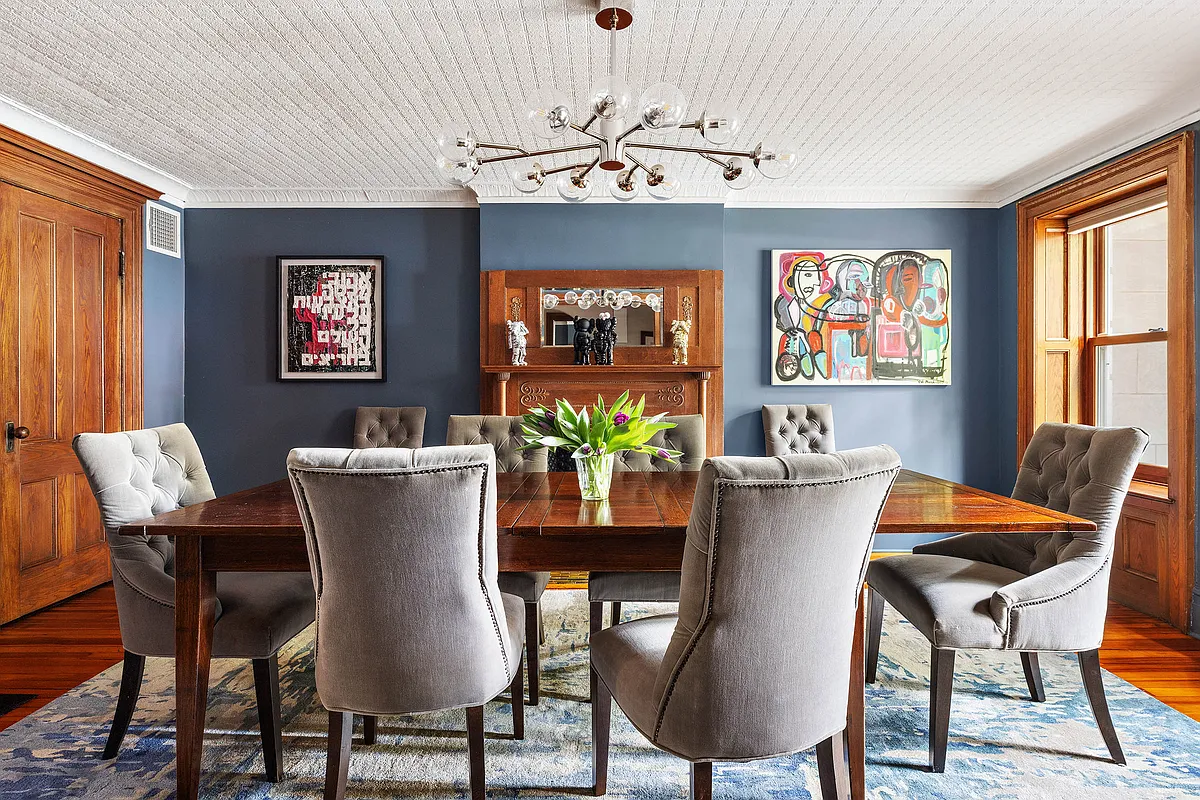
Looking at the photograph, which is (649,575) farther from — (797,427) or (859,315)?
(859,315)

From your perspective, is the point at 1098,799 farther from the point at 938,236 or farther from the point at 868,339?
the point at 938,236

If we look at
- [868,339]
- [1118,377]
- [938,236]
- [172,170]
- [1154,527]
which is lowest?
[1154,527]

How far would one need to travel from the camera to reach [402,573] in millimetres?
1341

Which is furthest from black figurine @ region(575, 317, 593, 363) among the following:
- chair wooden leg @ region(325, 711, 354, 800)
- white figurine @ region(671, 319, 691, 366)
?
chair wooden leg @ region(325, 711, 354, 800)

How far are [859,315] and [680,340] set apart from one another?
4.00ft

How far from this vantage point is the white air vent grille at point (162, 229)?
160 inches

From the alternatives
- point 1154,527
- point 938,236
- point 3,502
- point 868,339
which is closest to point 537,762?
point 3,502

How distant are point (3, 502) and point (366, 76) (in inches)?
99.5

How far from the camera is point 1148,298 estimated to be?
3414mm

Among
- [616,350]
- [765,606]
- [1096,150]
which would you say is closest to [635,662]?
[765,606]

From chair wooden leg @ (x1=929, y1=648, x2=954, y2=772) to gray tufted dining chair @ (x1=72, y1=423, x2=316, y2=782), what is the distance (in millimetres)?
1747

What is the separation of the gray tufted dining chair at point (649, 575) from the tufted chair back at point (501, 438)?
365 mm

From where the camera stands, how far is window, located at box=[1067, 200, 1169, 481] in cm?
333

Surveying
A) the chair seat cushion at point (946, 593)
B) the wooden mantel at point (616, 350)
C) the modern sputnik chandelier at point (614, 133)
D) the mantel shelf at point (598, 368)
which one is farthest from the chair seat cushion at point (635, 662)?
the wooden mantel at point (616, 350)
